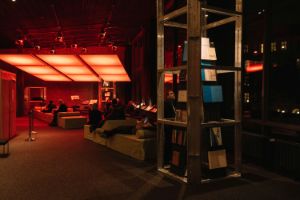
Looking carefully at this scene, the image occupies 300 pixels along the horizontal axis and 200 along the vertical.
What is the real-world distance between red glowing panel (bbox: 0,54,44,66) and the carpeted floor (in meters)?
7.62

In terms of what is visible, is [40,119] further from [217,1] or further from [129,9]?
[217,1]

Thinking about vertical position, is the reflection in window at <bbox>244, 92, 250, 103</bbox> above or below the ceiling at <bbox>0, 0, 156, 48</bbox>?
below

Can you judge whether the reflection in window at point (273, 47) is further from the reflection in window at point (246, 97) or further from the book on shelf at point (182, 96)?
the book on shelf at point (182, 96)

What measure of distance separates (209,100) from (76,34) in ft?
32.9

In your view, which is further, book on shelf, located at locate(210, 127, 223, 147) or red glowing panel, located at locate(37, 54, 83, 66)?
red glowing panel, located at locate(37, 54, 83, 66)

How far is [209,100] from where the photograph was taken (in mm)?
4906

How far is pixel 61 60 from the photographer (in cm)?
1362

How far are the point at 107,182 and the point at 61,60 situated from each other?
9.83m

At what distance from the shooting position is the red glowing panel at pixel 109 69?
13.9 metres

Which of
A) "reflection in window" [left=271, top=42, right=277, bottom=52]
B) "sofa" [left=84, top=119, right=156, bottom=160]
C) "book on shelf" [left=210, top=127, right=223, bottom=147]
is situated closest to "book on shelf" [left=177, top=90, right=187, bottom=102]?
"book on shelf" [left=210, top=127, right=223, bottom=147]

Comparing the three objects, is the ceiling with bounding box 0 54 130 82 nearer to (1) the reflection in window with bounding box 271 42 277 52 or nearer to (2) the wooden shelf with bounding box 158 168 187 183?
(1) the reflection in window with bounding box 271 42 277 52

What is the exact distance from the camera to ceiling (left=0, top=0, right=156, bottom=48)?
899 cm

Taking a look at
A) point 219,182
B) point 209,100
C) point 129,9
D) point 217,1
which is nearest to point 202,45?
point 209,100

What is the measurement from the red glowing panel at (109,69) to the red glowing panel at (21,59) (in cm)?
261
